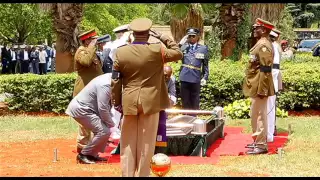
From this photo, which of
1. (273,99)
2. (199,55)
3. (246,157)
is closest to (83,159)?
(246,157)

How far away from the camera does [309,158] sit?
9.03m

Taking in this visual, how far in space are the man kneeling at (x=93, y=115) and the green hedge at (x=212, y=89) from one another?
630cm

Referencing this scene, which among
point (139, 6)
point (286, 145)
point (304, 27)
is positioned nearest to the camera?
point (286, 145)

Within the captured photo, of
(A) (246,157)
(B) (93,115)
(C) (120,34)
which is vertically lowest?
(A) (246,157)

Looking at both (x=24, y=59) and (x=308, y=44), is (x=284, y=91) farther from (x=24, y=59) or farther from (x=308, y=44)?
(x=308, y=44)

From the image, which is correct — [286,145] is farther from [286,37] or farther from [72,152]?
[286,37]

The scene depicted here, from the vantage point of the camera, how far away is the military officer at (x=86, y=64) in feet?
31.6

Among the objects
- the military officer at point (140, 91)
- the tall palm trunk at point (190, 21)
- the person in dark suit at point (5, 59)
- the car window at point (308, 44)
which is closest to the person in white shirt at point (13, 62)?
the person in dark suit at point (5, 59)

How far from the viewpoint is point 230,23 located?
1778cm

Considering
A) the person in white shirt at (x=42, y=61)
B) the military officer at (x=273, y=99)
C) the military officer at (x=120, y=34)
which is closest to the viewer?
the military officer at (x=120, y=34)

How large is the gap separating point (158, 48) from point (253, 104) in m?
3.43

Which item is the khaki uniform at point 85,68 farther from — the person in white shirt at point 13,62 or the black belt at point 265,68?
the person in white shirt at point 13,62

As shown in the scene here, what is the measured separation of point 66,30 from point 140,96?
1100 centimetres

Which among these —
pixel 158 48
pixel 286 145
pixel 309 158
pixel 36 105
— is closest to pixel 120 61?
pixel 158 48
